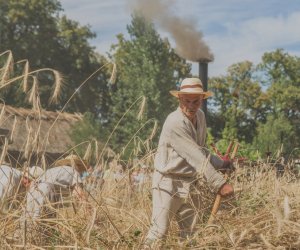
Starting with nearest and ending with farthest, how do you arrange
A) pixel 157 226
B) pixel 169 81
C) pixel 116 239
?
pixel 116 239
pixel 157 226
pixel 169 81

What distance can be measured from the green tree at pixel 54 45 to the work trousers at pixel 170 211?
3248 cm

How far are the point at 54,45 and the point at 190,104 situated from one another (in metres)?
35.8

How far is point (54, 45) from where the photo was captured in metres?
40.0

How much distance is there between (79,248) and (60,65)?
1444 inches

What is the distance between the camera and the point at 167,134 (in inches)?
191

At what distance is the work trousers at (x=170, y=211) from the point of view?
4.47m

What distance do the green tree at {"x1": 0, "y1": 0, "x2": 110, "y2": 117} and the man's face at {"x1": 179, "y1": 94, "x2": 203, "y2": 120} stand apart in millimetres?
32464

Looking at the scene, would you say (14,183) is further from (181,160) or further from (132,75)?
(132,75)

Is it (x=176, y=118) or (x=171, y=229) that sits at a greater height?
(x=176, y=118)

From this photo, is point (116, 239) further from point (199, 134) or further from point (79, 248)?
point (199, 134)

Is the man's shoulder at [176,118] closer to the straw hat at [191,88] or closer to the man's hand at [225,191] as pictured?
the straw hat at [191,88]

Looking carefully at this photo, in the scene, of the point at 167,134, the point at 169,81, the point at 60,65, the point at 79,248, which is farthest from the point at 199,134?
the point at 60,65

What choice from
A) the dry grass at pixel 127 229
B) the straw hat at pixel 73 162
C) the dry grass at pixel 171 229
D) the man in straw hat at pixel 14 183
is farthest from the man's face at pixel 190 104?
the man in straw hat at pixel 14 183

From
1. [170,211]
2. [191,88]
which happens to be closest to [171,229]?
[170,211]
